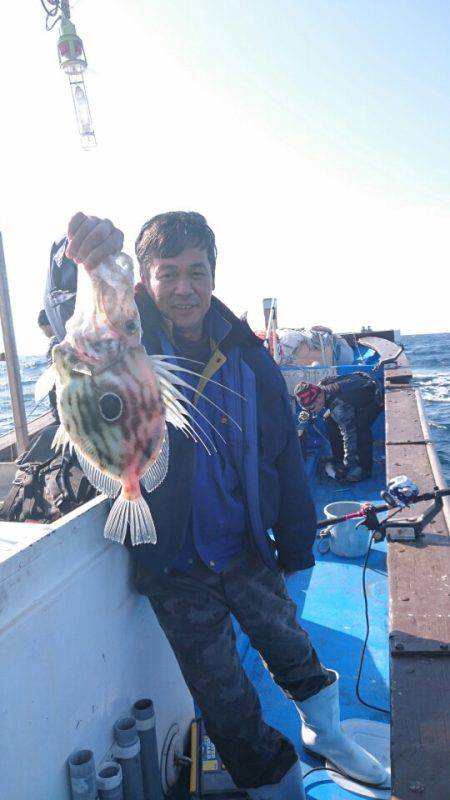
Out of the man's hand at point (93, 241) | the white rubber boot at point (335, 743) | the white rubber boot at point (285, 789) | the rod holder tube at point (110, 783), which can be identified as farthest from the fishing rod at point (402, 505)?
the man's hand at point (93, 241)

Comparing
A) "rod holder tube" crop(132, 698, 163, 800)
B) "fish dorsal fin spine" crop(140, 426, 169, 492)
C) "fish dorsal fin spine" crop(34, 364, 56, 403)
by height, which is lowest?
"rod holder tube" crop(132, 698, 163, 800)

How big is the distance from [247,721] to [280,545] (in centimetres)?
77

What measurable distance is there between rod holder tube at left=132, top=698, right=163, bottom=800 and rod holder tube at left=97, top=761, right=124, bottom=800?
0.23 metres

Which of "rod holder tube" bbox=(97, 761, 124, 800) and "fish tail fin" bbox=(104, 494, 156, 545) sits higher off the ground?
"fish tail fin" bbox=(104, 494, 156, 545)

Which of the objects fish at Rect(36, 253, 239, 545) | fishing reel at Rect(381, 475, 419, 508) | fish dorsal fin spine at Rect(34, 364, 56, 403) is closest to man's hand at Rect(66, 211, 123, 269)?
fish at Rect(36, 253, 239, 545)

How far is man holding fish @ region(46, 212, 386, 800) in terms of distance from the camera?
2309 millimetres

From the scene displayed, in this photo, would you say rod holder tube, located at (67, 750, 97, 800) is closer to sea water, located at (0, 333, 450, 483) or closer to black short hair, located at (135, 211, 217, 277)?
sea water, located at (0, 333, 450, 483)

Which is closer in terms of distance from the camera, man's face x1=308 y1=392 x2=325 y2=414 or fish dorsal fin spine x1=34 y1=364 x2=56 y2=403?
fish dorsal fin spine x1=34 y1=364 x2=56 y2=403

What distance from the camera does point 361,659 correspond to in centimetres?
378

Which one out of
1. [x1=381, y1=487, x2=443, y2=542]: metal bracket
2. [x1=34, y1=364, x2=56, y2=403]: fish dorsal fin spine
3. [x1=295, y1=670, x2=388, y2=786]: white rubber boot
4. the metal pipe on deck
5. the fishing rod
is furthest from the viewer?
the metal pipe on deck

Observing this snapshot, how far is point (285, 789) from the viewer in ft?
7.95

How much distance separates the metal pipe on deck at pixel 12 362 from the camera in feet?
13.2

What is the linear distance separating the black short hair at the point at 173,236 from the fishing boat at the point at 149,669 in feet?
3.44

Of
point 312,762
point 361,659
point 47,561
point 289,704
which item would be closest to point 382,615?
point 361,659
